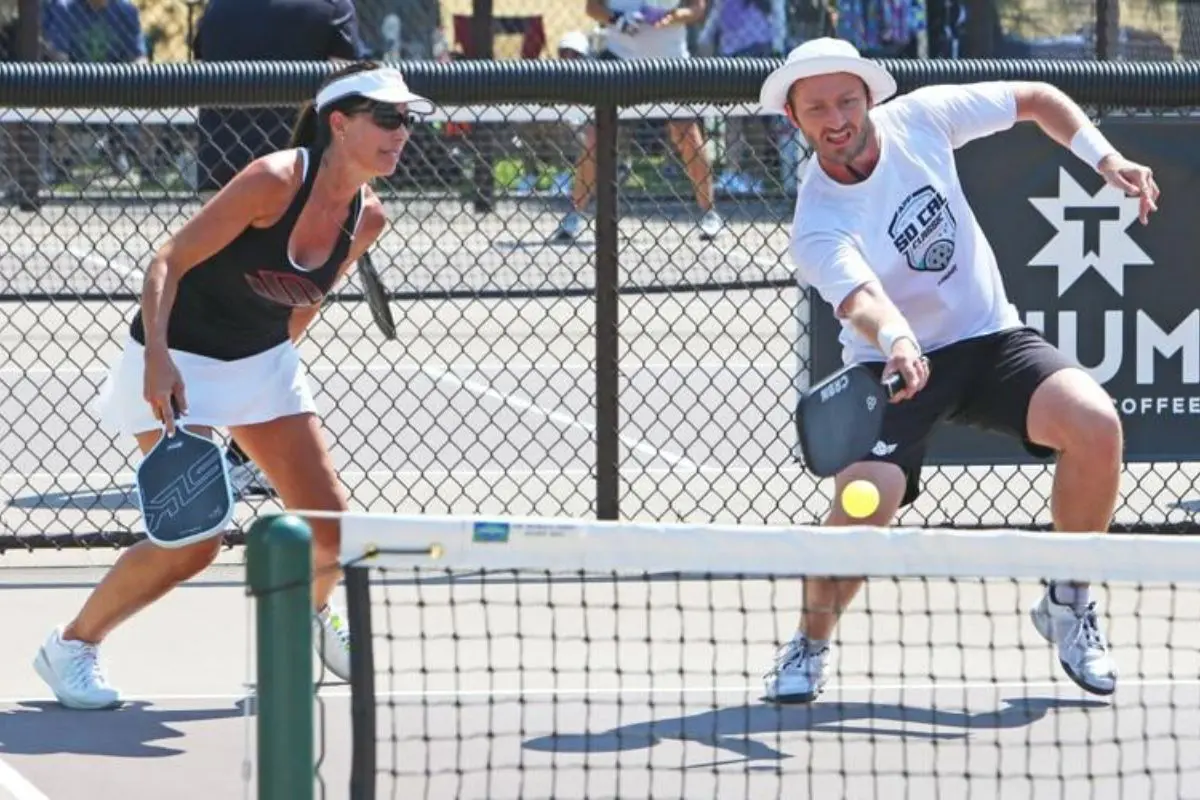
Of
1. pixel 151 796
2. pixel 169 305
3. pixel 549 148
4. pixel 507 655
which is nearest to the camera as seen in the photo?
pixel 151 796

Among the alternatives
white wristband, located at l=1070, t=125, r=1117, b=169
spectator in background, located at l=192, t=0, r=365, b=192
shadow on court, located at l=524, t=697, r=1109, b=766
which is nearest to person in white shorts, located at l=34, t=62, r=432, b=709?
shadow on court, located at l=524, t=697, r=1109, b=766

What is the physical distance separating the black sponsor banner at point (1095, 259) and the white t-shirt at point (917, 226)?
129 cm

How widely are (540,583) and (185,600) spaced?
1006 millimetres

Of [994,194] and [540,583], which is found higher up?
[994,194]

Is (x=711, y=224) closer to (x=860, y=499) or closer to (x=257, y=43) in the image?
(x=257, y=43)

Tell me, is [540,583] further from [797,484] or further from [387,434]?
[387,434]

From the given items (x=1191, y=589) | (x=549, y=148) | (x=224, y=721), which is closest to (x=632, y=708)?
(x=224, y=721)

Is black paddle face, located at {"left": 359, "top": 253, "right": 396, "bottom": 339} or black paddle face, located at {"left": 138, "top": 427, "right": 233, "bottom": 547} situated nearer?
black paddle face, located at {"left": 138, "top": 427, "right": 233, "bottom": 547}

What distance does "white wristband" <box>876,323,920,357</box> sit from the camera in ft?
17.4

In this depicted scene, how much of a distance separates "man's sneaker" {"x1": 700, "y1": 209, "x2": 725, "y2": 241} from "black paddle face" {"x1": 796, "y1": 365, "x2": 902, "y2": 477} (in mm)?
5042

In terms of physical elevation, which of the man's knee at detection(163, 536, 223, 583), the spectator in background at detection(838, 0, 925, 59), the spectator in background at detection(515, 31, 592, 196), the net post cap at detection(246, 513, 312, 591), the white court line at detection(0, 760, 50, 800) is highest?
the spectator in background at detection(838, 0, 925, 59)

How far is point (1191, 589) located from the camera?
6.95 meters

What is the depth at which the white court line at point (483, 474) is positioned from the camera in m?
8.62

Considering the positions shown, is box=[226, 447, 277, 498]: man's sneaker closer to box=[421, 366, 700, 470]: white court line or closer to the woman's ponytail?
box=[421, 366, 700, 470]: white court line
